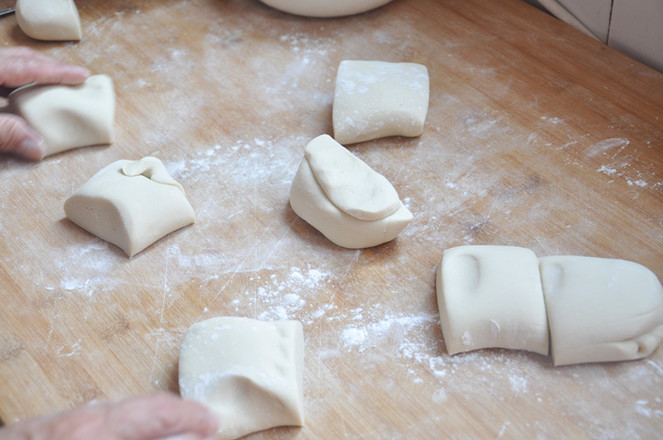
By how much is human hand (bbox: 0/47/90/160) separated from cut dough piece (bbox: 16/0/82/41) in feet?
0.69

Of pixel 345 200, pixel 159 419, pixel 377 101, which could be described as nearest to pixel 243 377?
pixel 159 419

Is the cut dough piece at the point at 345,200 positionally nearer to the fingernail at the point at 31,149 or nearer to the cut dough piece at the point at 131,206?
the cut dough piece at the point at 131,206

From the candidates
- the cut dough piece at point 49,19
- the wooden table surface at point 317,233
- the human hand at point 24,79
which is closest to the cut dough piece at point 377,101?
the wooden table surface at point 317,233

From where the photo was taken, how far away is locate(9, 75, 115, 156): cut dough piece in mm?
1721

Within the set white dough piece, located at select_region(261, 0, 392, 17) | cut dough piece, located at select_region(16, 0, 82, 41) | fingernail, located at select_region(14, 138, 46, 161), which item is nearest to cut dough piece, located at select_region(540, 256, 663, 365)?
white dough piece, located at select_region(261, 0, 392, 17)

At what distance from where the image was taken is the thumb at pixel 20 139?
5.50 feet

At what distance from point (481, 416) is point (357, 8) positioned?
134 centimetres

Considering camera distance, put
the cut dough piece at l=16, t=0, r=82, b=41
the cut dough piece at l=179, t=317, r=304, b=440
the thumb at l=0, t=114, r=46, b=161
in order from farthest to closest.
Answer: the cut dough piece at l=16, t=0, r=82, b=41 < the thumb at l=0, t=114, r=46, b=161 < the cut dough piece at l=179, t=317, r=304, b=440

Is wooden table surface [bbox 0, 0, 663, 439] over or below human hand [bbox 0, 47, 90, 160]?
below

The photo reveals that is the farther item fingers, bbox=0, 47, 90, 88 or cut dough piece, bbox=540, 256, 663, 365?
fingers, bbox=0, 47, 90, 88

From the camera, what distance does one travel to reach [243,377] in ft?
4.06

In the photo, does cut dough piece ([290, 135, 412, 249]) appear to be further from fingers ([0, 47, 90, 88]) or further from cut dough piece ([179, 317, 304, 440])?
fingers ([0, 47, 90, 88])

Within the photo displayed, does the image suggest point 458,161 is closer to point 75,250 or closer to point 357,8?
point 357,8

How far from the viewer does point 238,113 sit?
73.0 inches
